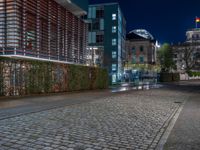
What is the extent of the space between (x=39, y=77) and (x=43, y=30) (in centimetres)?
657

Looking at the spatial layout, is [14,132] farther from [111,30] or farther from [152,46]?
[152,46]

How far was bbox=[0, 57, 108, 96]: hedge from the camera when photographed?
1471 cm

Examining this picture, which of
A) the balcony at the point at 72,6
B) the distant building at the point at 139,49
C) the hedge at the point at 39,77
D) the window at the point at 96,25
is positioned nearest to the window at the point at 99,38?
the window at the point at 96,25

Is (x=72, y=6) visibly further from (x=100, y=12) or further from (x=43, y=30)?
(x=100, y=12)

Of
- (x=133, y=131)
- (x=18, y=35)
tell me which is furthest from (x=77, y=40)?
(x=133, y=131)

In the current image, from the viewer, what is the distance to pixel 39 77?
16984mm

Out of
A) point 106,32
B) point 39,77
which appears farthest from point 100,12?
point 39,77

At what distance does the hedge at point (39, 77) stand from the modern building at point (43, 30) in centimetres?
232

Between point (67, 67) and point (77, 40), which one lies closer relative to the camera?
point (67, 67)

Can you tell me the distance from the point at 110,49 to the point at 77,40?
35.8m

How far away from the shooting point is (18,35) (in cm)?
1872

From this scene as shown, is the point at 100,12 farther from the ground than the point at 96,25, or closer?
Answer: farther from the ground

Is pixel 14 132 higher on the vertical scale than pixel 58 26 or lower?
lower

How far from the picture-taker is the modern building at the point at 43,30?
737 inches
